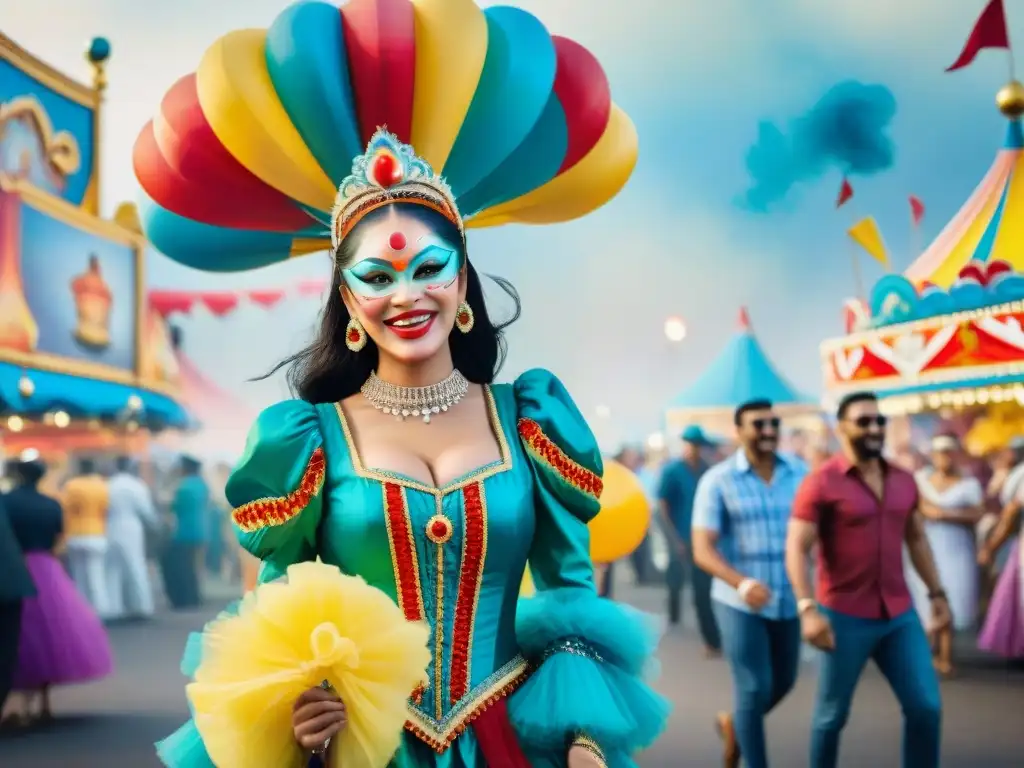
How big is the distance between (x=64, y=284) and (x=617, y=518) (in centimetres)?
1088

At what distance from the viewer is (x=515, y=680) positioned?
2422 mm

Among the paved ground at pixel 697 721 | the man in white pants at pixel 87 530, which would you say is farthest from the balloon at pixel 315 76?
the man in white pants at pixel 87 530

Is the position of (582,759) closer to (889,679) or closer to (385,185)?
(385,185)

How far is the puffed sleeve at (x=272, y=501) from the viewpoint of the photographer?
232 centimetres

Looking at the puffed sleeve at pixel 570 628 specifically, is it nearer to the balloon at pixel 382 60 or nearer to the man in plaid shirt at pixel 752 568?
the balloon at pixel 382 60

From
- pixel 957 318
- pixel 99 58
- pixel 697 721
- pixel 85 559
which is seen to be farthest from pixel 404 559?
pixel 99 58

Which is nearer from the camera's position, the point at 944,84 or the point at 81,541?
the point at 81,541

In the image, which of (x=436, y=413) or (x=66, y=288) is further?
(x=66, y=288)

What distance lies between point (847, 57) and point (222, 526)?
10.2 m

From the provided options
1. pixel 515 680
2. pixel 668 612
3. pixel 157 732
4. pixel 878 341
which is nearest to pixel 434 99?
pixel 515 680

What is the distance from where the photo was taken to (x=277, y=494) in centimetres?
234

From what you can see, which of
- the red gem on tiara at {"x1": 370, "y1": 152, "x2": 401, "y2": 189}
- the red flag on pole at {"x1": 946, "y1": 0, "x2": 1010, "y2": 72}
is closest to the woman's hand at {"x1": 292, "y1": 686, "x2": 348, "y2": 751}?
the red gem on tiara at {"x1": 370, "y1": 152, "x2": 401, "y2": 189}

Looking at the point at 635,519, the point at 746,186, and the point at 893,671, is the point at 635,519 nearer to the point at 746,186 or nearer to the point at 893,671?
the point at 893,671

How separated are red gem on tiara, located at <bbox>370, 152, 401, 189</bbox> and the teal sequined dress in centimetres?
49
